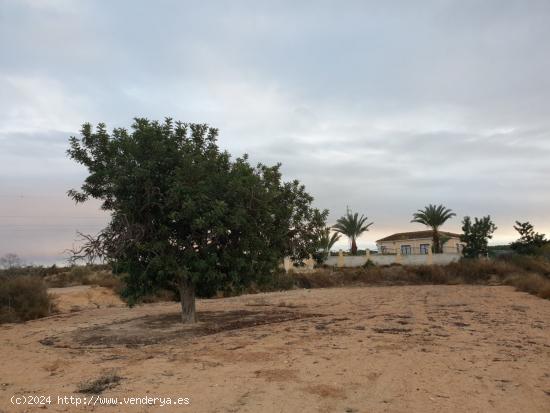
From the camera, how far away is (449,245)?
219ft

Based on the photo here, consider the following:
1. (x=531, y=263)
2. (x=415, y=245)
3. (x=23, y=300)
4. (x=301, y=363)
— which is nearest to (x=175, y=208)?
(x=301, y=363)

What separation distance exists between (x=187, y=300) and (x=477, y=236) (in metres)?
40.2

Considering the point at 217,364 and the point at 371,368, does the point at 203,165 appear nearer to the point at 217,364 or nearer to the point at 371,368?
the point at 217,364

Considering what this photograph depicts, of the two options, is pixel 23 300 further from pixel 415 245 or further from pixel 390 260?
pixel 415 245

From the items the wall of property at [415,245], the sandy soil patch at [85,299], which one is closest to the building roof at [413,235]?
the wall of property at [415,245]

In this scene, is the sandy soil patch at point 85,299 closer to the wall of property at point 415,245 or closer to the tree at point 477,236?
the tree at point 477,236

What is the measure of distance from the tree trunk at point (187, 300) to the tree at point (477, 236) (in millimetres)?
39406

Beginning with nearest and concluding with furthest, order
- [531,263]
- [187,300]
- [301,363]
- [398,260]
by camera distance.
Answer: [301,363], [187,300], [531,263], [398,260]

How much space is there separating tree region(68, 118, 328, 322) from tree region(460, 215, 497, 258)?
39.0 meters

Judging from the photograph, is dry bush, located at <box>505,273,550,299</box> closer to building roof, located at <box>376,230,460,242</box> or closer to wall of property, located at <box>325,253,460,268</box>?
wall of property, located at <box>325,253,460,268</box>

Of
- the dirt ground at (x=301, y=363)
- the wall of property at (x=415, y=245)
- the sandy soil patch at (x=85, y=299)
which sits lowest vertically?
the dirt ground at (x=301, y=363)

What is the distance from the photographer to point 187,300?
49.6ft

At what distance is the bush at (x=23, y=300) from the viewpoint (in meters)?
19.5

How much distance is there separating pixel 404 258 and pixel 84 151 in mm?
42079
